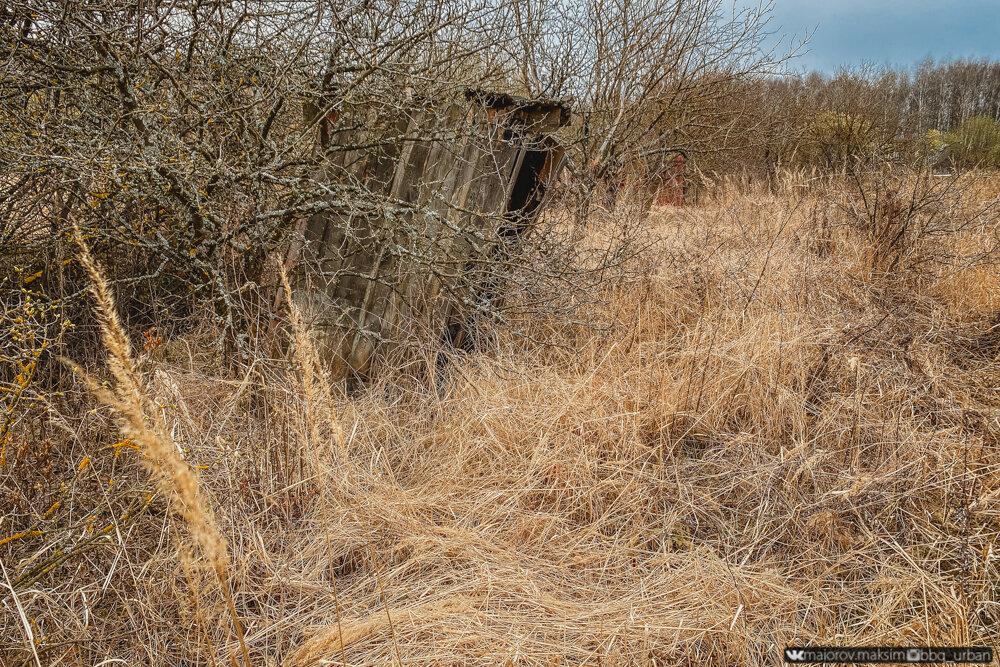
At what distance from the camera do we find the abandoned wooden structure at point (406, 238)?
11.0 feet

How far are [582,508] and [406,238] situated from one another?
175 cm

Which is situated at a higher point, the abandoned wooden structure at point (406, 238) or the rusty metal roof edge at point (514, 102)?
the rusty metal roof edge at point (514, 102)

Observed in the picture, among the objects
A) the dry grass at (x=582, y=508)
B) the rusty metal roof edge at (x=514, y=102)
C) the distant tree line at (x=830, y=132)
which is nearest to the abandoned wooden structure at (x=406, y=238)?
the rusty metal roof edge at (x=514, y=102)

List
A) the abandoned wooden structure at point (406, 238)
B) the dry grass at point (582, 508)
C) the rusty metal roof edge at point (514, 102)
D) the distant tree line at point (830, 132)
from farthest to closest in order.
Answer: the distant tree line at point (830, 132)
the rusty metal roof edge at point (514, 102)
the abandoned wooden structure at point (406, 238)
the dry grass at point (582, 508)

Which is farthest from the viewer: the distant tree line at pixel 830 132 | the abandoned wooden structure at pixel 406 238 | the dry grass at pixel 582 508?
the distant tree line at pixel 830 132

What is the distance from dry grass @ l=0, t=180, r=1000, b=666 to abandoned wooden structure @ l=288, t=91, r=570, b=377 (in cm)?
33

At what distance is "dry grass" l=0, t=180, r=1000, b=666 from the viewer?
175cm

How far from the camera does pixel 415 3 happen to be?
11.7ft

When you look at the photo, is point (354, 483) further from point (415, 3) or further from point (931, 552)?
point (415, 3)

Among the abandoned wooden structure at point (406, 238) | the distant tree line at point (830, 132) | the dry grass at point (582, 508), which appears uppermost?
the distant tree line at point (830, 132)

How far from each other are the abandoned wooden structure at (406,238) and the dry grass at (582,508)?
1.07ft

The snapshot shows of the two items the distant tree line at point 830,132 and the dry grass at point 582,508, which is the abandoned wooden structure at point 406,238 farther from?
the distant tree line at point 830,132

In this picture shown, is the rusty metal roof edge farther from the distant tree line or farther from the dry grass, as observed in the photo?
the distant tree line

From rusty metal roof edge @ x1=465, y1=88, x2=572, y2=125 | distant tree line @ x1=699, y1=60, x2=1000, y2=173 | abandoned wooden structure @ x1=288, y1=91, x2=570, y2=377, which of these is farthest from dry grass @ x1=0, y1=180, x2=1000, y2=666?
distant tree line @ x1=699, y1=60, x2=1000, y2=173
